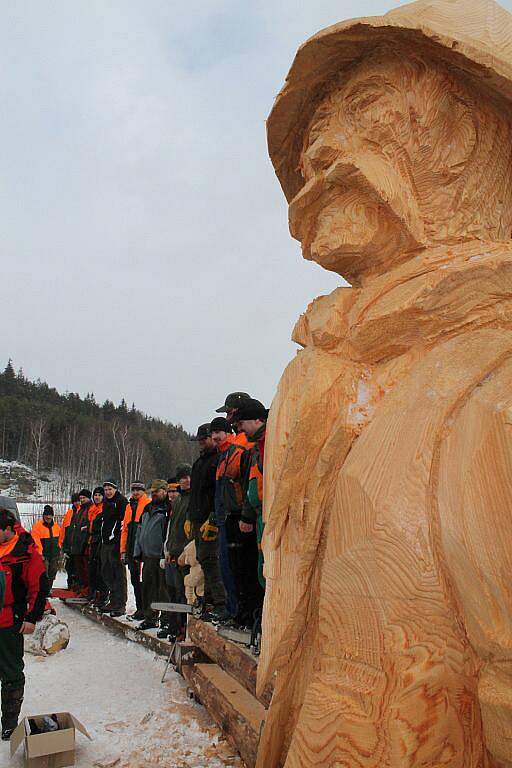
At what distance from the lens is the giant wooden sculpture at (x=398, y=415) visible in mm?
1125

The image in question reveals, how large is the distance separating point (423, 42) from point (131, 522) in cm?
802

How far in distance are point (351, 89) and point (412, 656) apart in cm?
149

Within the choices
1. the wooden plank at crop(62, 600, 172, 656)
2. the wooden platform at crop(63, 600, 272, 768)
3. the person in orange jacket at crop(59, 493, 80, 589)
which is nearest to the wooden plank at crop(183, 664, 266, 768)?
the wooden platform at crop(63, 600, 272, 768)

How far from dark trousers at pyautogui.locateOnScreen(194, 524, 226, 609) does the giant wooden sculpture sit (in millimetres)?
4026

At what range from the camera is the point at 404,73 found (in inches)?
59.3

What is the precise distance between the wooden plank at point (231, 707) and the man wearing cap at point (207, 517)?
765 mm

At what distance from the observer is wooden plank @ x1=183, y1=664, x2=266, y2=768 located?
3.31m

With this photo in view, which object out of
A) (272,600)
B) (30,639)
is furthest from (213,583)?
(272,600)

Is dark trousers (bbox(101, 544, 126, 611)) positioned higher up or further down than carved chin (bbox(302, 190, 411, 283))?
further down

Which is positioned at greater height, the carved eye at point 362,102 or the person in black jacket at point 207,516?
the carved eye at point 362,102

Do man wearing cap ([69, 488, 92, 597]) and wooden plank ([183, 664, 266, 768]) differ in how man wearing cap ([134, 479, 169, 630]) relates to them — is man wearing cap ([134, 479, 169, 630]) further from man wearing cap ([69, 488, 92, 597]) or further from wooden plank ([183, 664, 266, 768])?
wooden plank ([183, 664, 266, 768])

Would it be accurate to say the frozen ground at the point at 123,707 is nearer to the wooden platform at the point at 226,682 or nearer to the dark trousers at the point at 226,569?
the wooden platform at the point at 226,682

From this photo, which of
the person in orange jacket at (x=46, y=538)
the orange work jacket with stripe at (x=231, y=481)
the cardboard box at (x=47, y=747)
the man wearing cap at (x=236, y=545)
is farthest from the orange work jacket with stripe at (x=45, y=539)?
the cardboard box at (x=47, y=747)

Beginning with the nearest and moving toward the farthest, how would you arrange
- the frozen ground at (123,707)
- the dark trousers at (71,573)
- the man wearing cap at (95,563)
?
the frozen ground at (123,707)
the man wearing cap at (95,563)
the dark trousers at (71,573)
